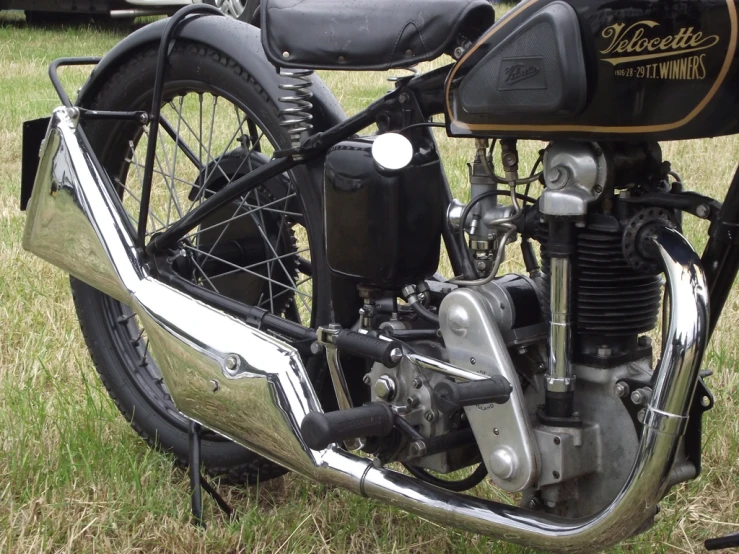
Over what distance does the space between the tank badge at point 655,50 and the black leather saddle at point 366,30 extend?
328 mm

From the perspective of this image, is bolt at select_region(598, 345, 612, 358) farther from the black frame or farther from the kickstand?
the kickstand

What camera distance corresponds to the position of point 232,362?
1993mm

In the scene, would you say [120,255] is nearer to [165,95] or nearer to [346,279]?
[165,95]

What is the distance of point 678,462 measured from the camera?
1.75m

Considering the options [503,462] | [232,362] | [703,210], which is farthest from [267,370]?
[703,210]

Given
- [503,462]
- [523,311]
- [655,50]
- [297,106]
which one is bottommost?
[503,462]

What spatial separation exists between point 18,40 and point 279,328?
29.5ft

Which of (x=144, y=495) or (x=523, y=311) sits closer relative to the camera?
(x=523, y=311)

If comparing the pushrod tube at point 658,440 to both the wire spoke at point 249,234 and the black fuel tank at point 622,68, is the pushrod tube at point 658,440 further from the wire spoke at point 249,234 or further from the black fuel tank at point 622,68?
the wire spoke at point 249,234

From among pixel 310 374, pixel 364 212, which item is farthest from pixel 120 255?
pixel 364 212

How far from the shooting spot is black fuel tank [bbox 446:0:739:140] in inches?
57.6

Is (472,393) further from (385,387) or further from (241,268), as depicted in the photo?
(241,268)

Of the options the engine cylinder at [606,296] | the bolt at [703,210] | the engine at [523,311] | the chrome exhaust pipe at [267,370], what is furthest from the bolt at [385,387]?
the bolt at [703,210]

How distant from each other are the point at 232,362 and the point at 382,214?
0.42 metres
